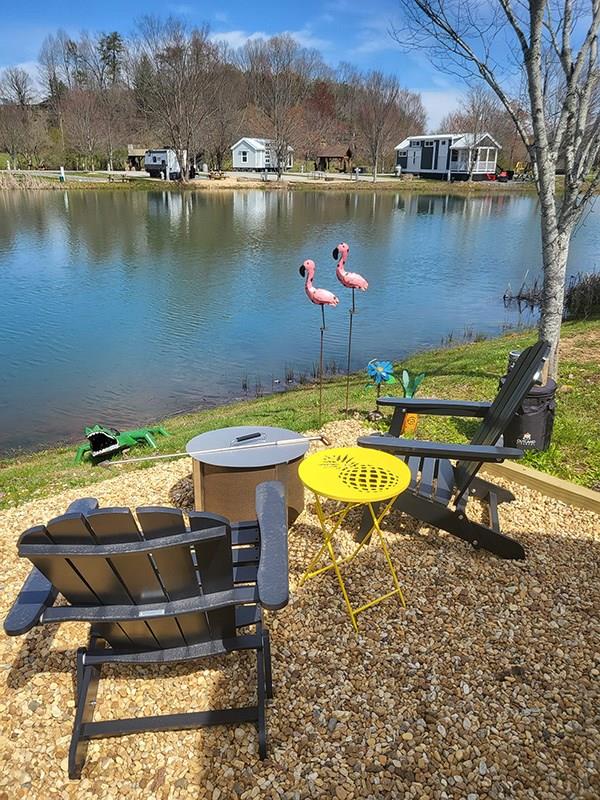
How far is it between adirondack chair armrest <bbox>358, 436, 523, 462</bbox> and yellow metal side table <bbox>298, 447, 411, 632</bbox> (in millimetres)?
137

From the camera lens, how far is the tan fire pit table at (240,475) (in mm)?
3438

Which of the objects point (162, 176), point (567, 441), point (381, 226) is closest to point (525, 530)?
point (567, 441)

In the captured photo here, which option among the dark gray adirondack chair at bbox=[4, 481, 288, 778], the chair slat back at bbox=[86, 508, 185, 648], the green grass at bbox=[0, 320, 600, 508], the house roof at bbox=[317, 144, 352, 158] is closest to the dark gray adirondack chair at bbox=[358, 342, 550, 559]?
the green grass at bbox=[0, 320, 600, 508]

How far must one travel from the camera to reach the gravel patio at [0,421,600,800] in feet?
6.88

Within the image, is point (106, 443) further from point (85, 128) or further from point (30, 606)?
point (85, 128)

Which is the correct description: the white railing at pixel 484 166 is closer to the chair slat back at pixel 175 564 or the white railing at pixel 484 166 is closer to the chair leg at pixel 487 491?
the chair leg at pixel 487 491

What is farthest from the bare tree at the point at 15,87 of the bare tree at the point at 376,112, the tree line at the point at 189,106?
the bare tree at the point at 376,112

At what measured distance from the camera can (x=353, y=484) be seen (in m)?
3.01

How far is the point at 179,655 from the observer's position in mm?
2281

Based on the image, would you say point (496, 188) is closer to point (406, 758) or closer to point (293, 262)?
point (293, 262)

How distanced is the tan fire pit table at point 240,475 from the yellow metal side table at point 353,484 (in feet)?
0.93

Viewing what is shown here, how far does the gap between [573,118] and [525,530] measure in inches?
146

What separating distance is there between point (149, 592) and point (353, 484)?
1.26 m

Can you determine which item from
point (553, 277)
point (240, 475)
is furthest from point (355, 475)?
point (553, 277)
